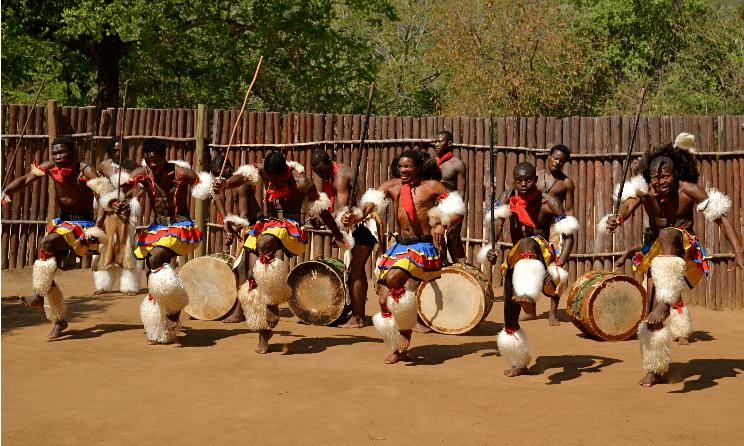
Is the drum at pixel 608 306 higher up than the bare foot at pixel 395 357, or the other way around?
the drum at pixel 608 306

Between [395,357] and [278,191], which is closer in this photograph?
[395,357]

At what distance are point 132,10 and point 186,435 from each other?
49.4 feet

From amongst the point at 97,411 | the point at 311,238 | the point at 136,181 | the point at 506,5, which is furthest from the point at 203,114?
the point at 506,5

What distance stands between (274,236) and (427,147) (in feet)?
17.1

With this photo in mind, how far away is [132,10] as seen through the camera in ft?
63.3

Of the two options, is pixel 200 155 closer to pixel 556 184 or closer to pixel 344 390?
pixel 556 184

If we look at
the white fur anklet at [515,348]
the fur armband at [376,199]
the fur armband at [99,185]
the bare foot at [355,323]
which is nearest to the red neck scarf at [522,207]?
the white fur anklet at [515,348]

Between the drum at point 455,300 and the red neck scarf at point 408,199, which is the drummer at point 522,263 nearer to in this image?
the red neck scarf at point 408,199

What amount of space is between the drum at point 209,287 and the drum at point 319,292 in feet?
2.16

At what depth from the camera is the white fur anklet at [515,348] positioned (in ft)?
24.5

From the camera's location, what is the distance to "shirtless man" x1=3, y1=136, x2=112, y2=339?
29.1 feet

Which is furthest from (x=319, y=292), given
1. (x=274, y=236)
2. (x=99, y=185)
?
(x=99, y=185)

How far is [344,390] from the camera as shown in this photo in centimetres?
697

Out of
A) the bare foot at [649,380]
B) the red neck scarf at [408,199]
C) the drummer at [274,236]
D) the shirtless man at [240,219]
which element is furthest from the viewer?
the shirtless man at [240,219]
